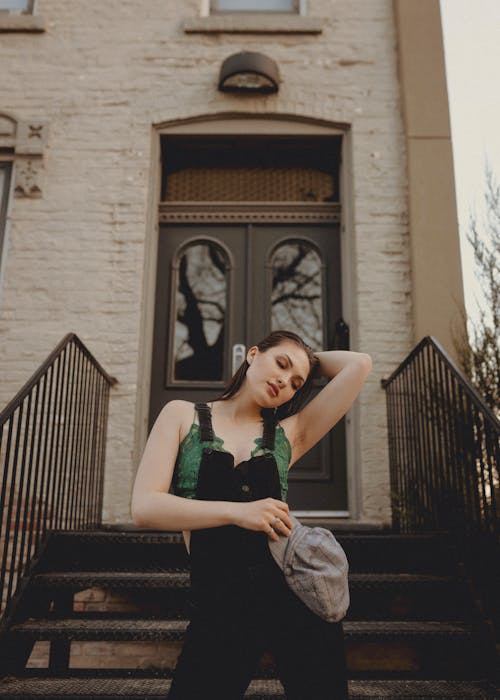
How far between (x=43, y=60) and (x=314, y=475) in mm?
4245

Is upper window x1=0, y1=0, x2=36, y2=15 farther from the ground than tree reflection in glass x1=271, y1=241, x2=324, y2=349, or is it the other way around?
upper window x1=0, y1=0, x2=36, y2=15

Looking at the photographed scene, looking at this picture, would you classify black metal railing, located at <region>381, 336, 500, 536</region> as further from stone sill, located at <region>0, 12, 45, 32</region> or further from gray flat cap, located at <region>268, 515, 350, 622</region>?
stone sill, located at <region>0, 12, 45, 32</region>

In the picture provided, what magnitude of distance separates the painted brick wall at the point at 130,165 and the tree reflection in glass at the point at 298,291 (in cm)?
41

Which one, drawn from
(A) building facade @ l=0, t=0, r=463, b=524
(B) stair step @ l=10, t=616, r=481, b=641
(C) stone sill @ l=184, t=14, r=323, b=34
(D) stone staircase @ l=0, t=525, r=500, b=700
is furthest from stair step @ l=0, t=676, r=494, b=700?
(C) stone sill @ l=184, t=14, r=323, b=34

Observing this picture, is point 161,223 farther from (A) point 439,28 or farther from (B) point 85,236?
(A) point 439,28

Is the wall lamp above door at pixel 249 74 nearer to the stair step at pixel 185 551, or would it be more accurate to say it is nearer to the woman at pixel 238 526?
the stair step at pixel 185 551

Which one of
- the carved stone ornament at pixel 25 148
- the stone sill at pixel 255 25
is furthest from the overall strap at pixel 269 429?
the stone sill at pixel 255 25

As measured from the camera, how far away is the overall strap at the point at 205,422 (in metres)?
1.53

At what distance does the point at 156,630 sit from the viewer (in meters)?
2.96

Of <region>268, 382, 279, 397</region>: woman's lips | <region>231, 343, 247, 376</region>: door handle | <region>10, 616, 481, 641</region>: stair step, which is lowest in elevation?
<region>10, 616, 481, 641</region>: stair step

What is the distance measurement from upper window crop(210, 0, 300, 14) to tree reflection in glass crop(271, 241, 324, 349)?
228cm

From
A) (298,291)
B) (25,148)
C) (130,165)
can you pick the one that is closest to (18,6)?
(25,148)

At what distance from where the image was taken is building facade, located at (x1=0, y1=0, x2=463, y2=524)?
517 cm

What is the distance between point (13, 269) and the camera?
17.4ft
